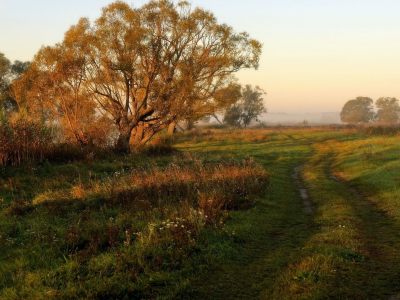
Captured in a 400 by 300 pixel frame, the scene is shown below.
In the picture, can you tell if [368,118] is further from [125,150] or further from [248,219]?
[248,219]

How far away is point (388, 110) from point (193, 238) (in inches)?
5025

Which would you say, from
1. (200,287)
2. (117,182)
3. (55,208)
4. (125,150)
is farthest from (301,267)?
(125,150)

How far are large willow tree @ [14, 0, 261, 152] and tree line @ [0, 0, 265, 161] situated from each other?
0.23ft

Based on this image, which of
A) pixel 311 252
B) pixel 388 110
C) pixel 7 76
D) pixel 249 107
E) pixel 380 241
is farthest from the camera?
pixel 388 110

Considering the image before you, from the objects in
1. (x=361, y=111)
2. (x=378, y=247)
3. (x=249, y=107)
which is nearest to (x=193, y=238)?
(x=378, y=247)

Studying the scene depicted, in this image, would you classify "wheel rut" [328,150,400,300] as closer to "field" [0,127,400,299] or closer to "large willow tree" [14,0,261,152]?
"field" [0,127,400,299]

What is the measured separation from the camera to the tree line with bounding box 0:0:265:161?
2314 centimetres

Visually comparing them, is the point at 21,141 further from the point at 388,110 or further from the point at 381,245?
the point at 388,110

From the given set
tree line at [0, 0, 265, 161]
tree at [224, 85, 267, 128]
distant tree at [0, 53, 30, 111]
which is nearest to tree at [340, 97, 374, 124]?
tree at [224, 85, 267, 128]

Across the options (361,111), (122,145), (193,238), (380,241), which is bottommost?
(380,241)

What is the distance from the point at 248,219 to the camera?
1040 centimetres

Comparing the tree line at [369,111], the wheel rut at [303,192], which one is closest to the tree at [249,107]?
→ the tree line at [369,111]

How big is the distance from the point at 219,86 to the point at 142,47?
1303cm

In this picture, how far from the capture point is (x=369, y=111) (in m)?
120
